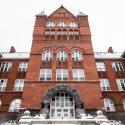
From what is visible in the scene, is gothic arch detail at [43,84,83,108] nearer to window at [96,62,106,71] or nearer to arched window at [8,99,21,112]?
arched window at [8,99,21,112]

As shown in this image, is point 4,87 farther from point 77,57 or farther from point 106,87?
point 106,87

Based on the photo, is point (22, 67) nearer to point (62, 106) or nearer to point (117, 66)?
point (62, 106)

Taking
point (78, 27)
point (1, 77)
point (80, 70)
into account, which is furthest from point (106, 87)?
point (1, 77)

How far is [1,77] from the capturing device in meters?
32.0

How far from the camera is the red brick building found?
78.7 ft

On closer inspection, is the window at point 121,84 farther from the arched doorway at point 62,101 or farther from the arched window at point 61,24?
the arched window at point 61,24

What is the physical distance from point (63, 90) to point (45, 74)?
12.2 ft

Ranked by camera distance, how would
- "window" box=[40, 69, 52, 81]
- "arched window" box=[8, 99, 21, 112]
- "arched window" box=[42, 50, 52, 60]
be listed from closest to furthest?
"window" box=[40, 69, 52, 81]
"arched window" box=[8, 99, 21, 112]
"arched window" box=[42, 50, 52, 60]

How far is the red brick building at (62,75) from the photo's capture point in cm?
2400

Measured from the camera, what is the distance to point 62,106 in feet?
79.6

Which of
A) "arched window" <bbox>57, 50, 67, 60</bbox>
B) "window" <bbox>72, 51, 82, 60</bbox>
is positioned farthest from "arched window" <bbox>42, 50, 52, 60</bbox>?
"window" <bbox>72, 51, 82, 60</bbox>

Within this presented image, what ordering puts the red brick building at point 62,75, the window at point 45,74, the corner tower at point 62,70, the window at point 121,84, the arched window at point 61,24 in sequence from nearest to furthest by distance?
the corner tower at point 62,70 → the red brick building at point 62,75 → the window at point 45,74 → the window at point 121,84 → the arched window at point 61,24

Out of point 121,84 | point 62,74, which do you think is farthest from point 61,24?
point 121,84

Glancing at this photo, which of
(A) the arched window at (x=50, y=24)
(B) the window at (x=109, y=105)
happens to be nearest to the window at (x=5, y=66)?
(A) the arched window at (x=50, y=24)
